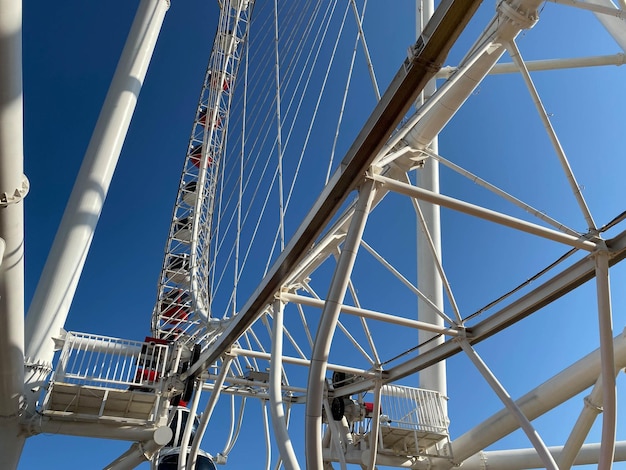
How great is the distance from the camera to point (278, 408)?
32.5 feet

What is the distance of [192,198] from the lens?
36688mm

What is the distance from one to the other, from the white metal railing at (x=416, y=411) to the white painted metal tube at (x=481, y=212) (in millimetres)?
8765

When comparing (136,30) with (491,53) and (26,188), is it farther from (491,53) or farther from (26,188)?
(491,53)

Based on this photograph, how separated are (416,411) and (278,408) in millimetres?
7706

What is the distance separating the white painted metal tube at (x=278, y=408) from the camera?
360 inches

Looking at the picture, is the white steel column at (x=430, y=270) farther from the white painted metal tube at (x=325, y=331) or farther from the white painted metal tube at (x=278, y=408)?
the white painted metal tube at (x=325, y=331)

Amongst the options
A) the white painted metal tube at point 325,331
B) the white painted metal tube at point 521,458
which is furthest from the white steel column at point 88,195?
the white painted metal tube at point 521,458

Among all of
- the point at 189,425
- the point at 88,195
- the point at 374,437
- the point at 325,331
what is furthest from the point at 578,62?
the point at 189,425

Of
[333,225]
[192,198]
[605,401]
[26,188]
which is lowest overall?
[605,401]

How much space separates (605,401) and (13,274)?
384 inches

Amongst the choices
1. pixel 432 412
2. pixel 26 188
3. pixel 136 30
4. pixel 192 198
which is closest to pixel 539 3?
pixel 26 188

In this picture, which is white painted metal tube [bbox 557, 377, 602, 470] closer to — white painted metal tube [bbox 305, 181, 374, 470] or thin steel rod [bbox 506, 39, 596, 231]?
thin steel rod [bbox 506, 39, 596, 231]

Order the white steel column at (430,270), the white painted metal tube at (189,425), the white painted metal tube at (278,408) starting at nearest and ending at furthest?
1. the white painted metal tube at (278,408)
2. the white painted metal tube at (189,425)
3. the white steel column at (430,270)

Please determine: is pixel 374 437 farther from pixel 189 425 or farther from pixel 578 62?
pixel 578 62
